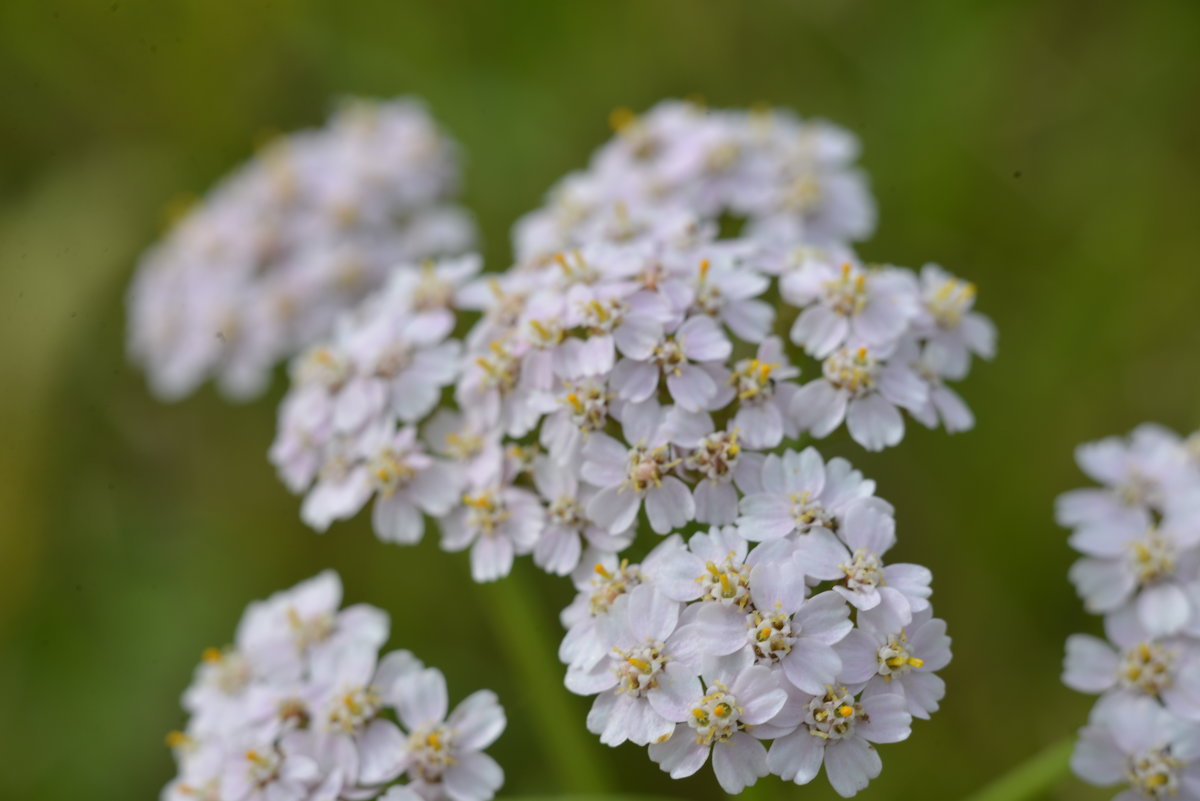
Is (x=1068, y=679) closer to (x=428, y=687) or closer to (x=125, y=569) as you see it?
(x=428, y=687)

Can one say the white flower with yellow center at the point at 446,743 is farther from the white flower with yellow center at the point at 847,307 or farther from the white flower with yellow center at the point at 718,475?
the white flower with yellow center at the point at 847,307

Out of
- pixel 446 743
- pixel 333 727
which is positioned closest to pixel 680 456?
pixel 446 743

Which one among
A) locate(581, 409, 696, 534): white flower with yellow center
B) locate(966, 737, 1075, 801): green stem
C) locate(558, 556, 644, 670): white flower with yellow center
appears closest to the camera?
locate(558, 556, 644, 670): white flower with yellow center

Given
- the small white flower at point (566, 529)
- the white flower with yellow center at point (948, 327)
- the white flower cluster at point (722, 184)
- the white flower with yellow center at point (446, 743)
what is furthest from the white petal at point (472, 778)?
the white flower cluster at point (722, 184)

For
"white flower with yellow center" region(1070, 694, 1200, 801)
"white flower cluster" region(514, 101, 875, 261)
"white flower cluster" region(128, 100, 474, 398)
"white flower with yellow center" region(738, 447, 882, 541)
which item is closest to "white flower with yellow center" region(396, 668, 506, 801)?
"white flower with yellow center" region(738, 447, 882, 541)

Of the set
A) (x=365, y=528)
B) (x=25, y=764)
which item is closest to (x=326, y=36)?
(x=365, y=528)

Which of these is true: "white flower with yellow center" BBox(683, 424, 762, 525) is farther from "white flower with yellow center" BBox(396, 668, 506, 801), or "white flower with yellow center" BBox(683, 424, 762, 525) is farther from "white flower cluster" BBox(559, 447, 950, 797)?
"white flower with yellow center" BBox(396, 668, 506, 801)
